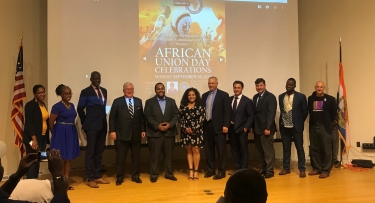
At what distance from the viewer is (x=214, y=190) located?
4035 mm

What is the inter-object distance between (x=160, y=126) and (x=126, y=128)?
0.48 metres

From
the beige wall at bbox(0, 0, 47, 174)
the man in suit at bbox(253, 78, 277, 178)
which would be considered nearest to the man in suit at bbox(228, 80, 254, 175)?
the man in suit at bbox(253, 78, 277, 178)

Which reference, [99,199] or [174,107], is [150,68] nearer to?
[174,107]

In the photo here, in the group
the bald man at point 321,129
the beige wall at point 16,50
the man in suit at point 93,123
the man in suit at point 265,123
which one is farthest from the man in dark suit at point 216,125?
the beige wall at point 16,50

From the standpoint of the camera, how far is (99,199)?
3.72 meters

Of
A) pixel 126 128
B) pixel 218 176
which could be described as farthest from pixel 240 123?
pixel 126 128

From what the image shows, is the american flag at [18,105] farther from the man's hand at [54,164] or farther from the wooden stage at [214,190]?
the man's hand at [54,164]

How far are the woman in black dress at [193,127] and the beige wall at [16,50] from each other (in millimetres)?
2521

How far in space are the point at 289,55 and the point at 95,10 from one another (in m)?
3.39

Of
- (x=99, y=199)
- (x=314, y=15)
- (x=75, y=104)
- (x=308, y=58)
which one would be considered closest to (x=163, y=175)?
(x=99, y=199)

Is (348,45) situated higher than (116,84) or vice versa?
(348,45)

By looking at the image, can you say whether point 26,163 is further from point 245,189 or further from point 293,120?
point 293,120

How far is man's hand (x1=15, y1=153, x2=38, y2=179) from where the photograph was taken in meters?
1.48

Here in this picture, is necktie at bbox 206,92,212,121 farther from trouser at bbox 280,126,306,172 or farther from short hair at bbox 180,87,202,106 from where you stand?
trouser at bbox 280,126,306,172
